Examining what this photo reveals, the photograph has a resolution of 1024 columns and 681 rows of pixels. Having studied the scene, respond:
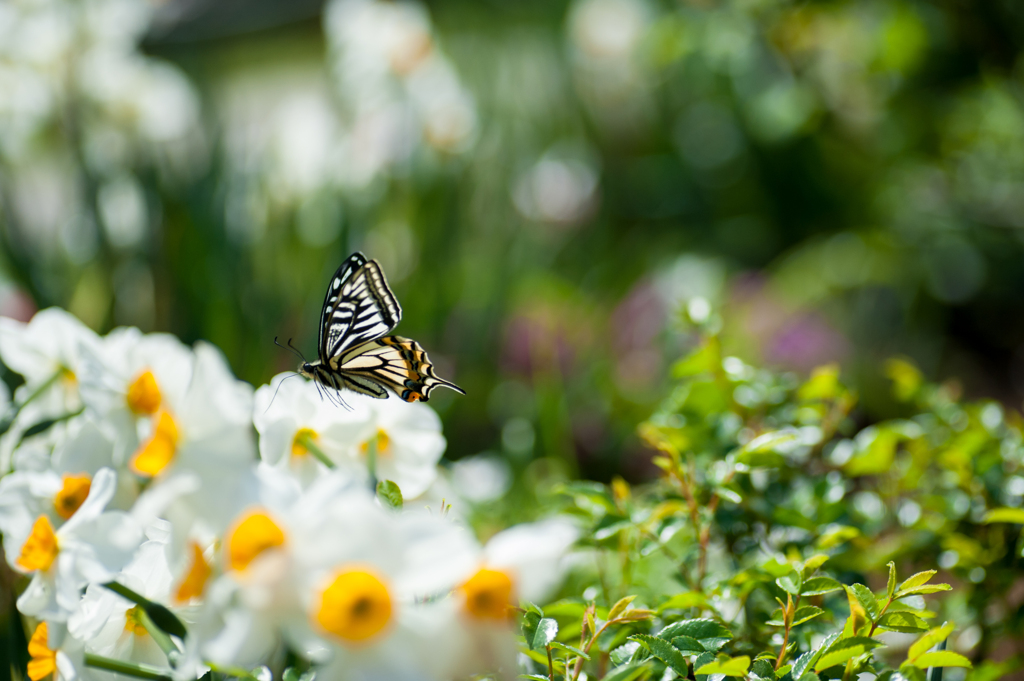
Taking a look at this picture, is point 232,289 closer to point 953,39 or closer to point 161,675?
point 161,675

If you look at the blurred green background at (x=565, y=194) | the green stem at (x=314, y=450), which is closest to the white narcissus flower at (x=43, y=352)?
the green stem at (x=314, y=450)

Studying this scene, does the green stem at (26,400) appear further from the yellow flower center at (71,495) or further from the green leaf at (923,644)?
the green leaf at (923,644)

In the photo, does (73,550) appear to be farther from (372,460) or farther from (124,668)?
(372,460)

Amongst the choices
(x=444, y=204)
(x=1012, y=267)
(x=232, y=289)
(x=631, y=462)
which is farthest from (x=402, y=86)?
(x=1012, y=267)

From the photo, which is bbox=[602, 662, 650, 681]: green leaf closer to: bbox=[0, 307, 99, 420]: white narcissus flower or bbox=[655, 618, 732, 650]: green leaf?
bbox=[655, 618, 732, 650]: green leaf

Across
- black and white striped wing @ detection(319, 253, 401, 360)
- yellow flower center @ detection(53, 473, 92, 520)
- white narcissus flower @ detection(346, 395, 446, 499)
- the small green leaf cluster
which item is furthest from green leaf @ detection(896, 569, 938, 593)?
yellow flower center @ detection(53, 473, 92, 520)
